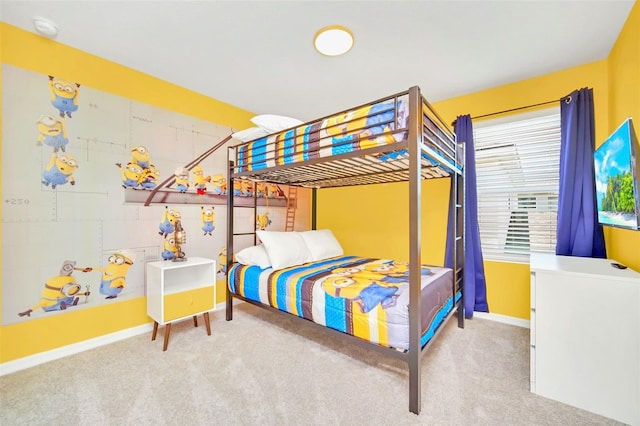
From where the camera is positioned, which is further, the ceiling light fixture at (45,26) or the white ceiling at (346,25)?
the ceiling light fixture at (45,26)

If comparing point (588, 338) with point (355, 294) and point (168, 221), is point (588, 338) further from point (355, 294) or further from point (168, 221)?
point (168, 221)

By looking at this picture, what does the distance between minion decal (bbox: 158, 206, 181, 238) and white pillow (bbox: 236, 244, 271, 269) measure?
76 centimetres

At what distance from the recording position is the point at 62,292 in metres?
2.14

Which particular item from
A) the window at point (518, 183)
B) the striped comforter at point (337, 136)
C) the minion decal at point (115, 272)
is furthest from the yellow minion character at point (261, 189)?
the window at point (518, 183)

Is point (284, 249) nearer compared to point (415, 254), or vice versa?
point (415, 254)

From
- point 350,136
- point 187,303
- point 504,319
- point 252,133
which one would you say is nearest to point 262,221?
point 252,133

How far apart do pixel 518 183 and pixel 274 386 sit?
119 inches

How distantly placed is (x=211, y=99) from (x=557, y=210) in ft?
12.7

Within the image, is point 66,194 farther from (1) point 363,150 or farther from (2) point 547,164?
(2) point 547,164

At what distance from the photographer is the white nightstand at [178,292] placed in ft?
7.45

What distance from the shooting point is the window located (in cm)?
263

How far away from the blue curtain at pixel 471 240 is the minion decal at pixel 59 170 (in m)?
3.54

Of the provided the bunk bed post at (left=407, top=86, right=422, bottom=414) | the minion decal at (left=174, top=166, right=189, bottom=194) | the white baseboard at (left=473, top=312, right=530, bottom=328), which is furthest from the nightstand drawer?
the white baseboard at (left=473, top=312, right=530, bottom=328)

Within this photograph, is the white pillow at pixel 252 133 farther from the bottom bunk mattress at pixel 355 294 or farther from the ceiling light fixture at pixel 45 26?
the ceiling light fixture at pixel 45 26
